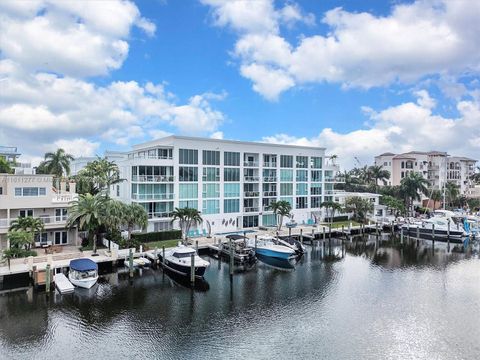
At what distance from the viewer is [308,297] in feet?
104

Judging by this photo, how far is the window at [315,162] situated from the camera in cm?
6975

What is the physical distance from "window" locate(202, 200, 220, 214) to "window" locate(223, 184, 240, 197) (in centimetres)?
208

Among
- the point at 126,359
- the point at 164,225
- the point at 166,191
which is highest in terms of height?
the point at 166,191

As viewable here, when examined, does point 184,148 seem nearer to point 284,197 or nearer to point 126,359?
point 284,197

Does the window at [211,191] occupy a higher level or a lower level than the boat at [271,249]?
higher

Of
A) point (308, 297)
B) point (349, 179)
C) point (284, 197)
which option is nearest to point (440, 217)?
point (284, 197)

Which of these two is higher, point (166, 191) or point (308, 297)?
point (166, 191)

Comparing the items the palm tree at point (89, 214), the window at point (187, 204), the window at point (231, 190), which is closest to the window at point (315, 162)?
the window at point (231, 190)

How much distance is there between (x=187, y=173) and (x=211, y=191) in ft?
16.7

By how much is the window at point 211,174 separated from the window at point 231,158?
203cm

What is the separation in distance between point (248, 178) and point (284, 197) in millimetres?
8412

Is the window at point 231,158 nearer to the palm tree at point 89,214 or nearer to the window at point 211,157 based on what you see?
the window at point 211,157

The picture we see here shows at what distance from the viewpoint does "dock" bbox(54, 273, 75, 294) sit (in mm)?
31047

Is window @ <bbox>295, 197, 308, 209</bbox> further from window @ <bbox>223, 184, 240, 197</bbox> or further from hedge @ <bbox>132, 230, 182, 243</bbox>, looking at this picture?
hedge @ <bbox>132, 230, 182, 243</bbox>
